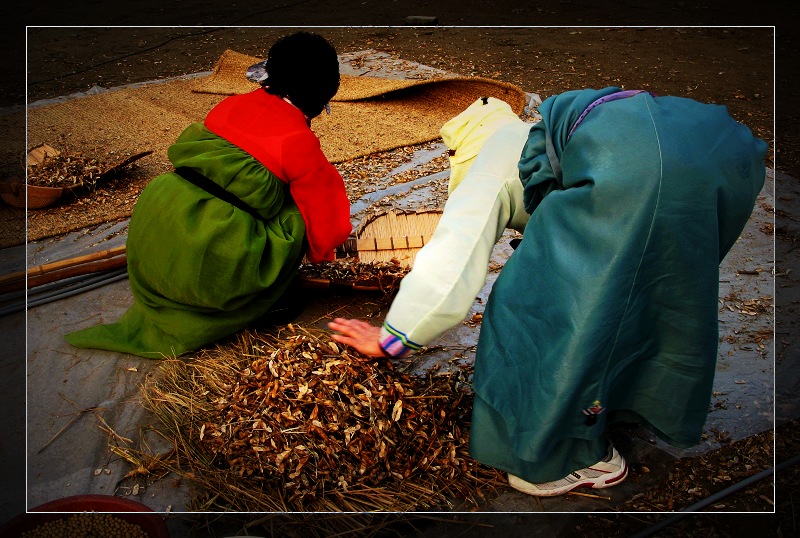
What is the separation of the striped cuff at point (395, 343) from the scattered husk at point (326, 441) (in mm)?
434

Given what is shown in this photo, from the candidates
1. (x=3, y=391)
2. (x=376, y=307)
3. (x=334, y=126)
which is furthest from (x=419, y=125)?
(x=3, y=391)

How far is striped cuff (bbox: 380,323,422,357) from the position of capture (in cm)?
169

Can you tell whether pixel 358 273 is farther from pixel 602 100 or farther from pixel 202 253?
pixel 602 100

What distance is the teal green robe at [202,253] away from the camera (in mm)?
2492

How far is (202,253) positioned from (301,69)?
2.34 feet

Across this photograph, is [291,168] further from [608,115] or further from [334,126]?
[334,126]

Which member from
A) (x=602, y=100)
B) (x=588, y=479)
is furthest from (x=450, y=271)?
(x=588, y=479)

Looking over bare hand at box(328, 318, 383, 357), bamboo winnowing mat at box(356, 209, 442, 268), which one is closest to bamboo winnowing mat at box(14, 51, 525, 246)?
bamboo winnowing mat at box(356, 209, 442, 268)

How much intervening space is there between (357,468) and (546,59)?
5.09 metres

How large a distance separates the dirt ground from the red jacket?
2824 mm

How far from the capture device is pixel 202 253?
2.46 meters

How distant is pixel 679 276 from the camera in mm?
Answer: 1673

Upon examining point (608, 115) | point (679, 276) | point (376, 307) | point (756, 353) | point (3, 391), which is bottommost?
point (3, 391)

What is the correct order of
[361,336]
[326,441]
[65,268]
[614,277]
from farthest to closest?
[65,268] → [326,441] → [361,336] → [614,277]
